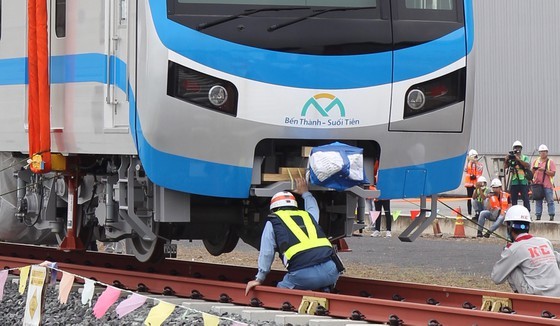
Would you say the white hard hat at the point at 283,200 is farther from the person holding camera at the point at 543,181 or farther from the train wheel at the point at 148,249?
the person holding camera at the point at 543,181

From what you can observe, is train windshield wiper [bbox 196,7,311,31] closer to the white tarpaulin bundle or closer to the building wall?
the white tarpaulin bundle

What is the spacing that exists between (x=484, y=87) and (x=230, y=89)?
2969 centimetres

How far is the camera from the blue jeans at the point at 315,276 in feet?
35.7

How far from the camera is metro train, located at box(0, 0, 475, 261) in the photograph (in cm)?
1059

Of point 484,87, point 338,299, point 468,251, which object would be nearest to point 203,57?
point 338,299

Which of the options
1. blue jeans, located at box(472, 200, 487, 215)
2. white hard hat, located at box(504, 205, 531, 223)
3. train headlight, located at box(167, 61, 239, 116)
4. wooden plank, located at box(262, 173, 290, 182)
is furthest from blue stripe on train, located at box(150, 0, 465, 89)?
blue jeans, located at box(472, 200, 487, 215)

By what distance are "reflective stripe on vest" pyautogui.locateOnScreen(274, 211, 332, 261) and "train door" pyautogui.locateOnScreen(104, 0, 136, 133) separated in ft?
5.03

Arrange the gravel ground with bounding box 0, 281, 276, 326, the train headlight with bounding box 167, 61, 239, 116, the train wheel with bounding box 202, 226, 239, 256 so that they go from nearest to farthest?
the gravel ground with bounding box 0, 281, 276, 326 → the train headlight with bounding box 167, 61, 239, 116 → the train wheel with bounding box 202, 226, 239, 256

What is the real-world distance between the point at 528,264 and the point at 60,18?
4.67 m

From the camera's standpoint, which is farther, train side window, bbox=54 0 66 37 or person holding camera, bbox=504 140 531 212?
person holding camera, bbox=504 140 531 212

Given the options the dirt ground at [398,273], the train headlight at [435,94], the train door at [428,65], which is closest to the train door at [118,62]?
the train door at [428,65]

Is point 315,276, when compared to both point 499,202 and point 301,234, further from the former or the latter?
point 499,202

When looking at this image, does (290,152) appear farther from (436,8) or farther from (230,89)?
(436,8)

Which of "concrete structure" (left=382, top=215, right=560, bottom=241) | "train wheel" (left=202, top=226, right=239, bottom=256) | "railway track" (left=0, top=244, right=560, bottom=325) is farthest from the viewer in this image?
"concrete structure" (left=382, top=215, right=560, bottom=241)
